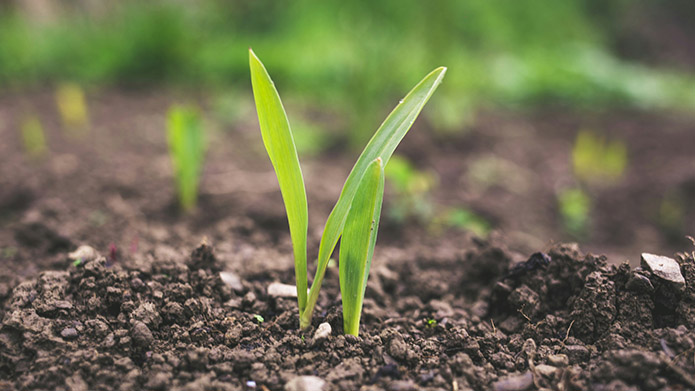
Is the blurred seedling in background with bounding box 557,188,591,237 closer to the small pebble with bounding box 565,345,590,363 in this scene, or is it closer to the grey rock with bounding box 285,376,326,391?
the small pebble with bounding box 565,345,590,363

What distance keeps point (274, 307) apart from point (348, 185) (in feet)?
1.54

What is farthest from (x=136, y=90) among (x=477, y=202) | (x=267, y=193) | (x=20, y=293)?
(x=20, y=293)

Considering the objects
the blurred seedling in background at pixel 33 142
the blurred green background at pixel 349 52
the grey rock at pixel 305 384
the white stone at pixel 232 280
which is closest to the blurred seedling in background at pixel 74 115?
the blurred seedling in background at pixel 33 142

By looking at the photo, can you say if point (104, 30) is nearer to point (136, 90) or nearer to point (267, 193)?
point (136, 90)

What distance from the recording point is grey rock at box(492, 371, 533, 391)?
1.12 m

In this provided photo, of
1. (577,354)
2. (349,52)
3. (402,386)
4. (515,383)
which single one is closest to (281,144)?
(402,386)

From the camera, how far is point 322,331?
126 cm

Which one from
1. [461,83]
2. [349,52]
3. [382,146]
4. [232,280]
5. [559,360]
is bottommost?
[232,280]

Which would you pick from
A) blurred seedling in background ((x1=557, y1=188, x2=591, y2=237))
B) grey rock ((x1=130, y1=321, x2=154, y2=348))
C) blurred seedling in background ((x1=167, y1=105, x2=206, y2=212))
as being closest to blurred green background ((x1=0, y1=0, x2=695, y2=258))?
blurred seedling in background ((x1=557, y1=188, x2=591, y2=237))

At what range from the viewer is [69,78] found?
201 inches


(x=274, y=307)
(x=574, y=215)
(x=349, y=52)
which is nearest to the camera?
(x=274, y=307)

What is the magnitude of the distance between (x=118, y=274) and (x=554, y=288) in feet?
3.81

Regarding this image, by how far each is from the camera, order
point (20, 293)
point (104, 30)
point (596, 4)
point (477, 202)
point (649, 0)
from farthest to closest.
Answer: point (649, 0) < point (596, 4) < point (104, 30) < point (477, 202) < point (20, 293)

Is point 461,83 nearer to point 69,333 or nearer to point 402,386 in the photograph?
point 402,386
